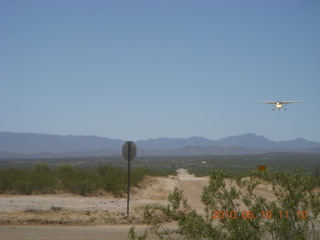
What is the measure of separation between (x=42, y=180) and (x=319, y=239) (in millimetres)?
22120

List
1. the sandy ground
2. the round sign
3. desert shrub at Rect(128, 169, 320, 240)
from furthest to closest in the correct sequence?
the round sign → the sandy ground → desert shrub at Rect(128, 169, 320, 240)

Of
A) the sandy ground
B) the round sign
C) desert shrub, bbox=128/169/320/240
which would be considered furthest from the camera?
the round sign

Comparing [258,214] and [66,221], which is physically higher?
[258,214]

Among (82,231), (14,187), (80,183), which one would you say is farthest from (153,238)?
(14,187)

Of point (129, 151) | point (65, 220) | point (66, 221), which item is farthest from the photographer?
point (129, 151)

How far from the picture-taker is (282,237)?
22.1ft
